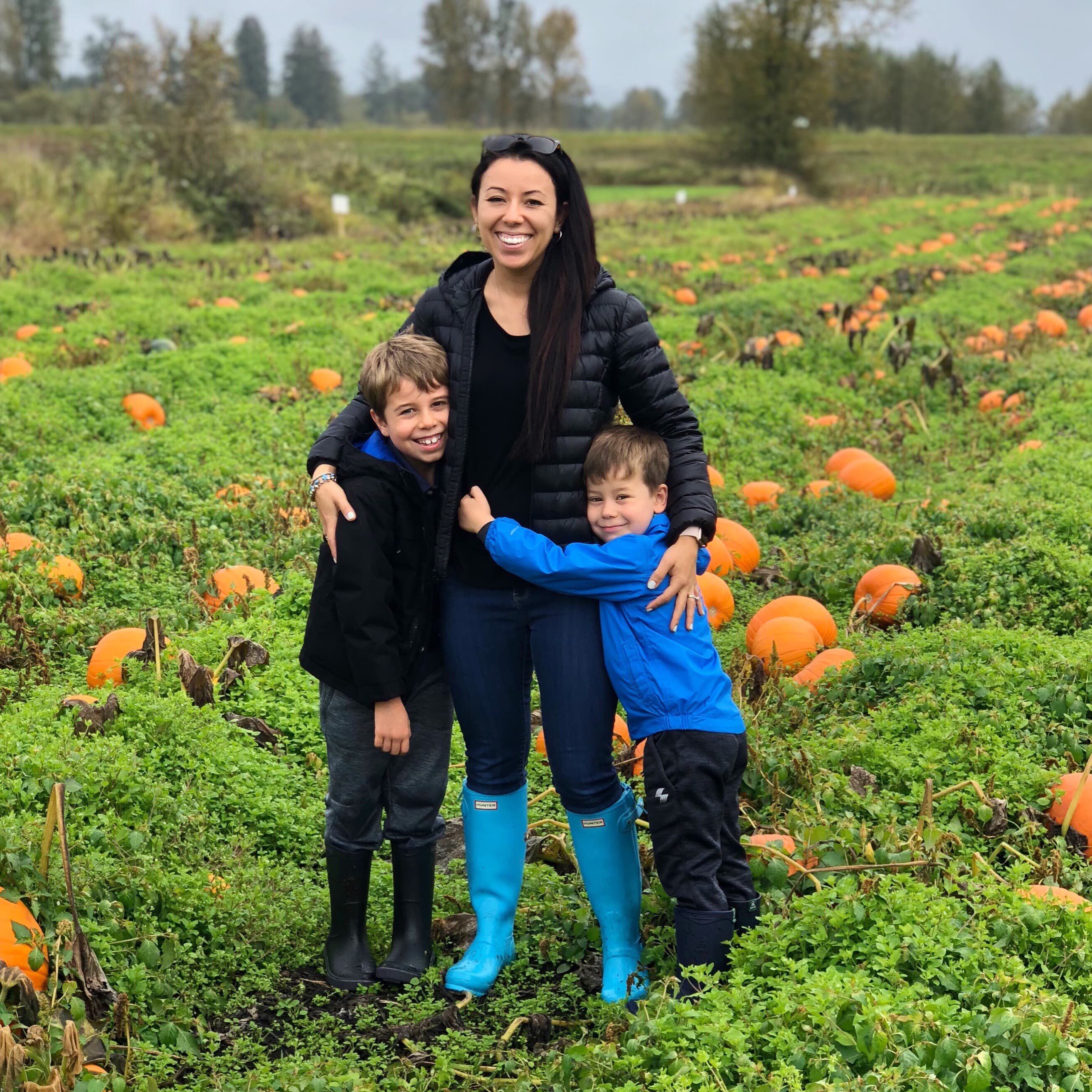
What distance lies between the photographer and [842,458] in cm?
836

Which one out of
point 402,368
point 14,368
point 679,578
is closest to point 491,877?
point 679,578

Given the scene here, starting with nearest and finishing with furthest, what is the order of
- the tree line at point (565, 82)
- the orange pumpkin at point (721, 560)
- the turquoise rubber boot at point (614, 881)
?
the turquoise rubber boot at point (614, 881), the orange pumpkin at point (721, 560), the tree line at point (565, 82)

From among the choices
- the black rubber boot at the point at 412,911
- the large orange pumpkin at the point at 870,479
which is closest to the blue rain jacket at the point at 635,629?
the black rubber boot at the point at 412,911

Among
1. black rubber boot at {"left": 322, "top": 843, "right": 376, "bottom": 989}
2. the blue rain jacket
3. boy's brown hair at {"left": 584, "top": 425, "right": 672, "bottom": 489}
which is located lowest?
black rubber boot at {"left": 322, "top": 843, "right": 376, "bottom": 989}

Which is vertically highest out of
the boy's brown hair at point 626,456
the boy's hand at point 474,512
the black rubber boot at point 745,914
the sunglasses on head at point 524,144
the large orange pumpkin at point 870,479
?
the sunglasses on head at point 524,144

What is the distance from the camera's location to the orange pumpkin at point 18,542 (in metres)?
6.22

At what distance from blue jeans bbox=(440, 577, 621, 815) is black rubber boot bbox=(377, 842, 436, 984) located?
34 centimetres

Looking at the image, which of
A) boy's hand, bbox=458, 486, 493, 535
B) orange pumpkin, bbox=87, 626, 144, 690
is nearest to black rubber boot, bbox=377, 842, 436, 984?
boy's hand, bbox=458, 486, 493, 535

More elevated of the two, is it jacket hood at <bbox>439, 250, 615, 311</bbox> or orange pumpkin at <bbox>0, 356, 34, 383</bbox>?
jacket hood at <bbox>439, 250, 615, 311</bbox>

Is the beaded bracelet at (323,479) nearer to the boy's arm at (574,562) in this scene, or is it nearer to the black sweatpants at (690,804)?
the boy's arm at (574,562)

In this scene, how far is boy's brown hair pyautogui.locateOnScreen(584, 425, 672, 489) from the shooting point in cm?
349

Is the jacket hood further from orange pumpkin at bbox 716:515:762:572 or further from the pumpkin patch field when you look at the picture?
orange pumpkin at bbox 716:515:762:572

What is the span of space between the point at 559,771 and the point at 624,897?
45 centimetres

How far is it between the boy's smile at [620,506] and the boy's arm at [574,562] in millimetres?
80
